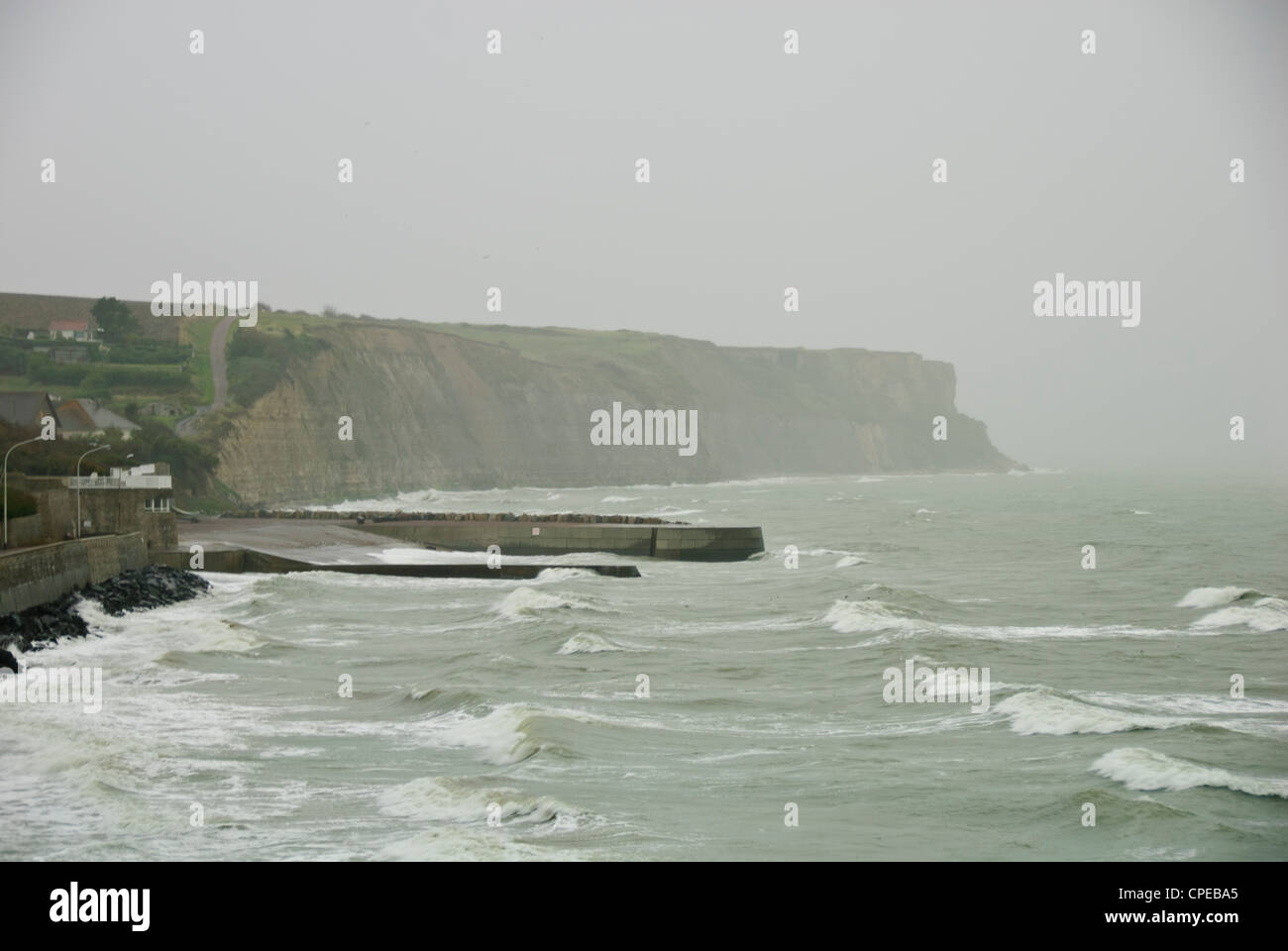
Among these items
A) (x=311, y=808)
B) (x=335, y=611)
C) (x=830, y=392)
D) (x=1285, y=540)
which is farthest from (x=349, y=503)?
(x=830, y=392)

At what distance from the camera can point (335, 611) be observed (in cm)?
3044

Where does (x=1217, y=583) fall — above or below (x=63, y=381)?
below

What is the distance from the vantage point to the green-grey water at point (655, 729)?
12891mm

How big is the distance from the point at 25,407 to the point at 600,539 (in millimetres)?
27508

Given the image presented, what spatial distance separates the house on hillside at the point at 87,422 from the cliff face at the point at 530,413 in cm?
842

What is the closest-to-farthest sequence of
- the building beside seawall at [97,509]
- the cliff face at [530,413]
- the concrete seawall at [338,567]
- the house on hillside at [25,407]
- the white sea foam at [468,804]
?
the white sea foam at [468,804] < the building beside seawall at [97,509] < the concrete seawall at [338,567] < the house on hillside at [25,407] < the cliff face at [530,413]

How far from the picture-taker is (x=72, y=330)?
10500cm

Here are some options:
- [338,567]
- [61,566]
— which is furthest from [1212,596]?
[61,566]

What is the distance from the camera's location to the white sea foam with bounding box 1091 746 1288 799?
1473cm

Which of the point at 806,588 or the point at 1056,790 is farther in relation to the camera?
the point at 806,588

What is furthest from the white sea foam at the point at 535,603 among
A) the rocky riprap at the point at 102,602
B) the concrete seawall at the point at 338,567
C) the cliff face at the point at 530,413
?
the cliff face at the point at 530,413

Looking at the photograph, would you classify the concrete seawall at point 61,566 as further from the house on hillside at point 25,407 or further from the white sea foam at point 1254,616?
the white sea foam at point 1254,616
